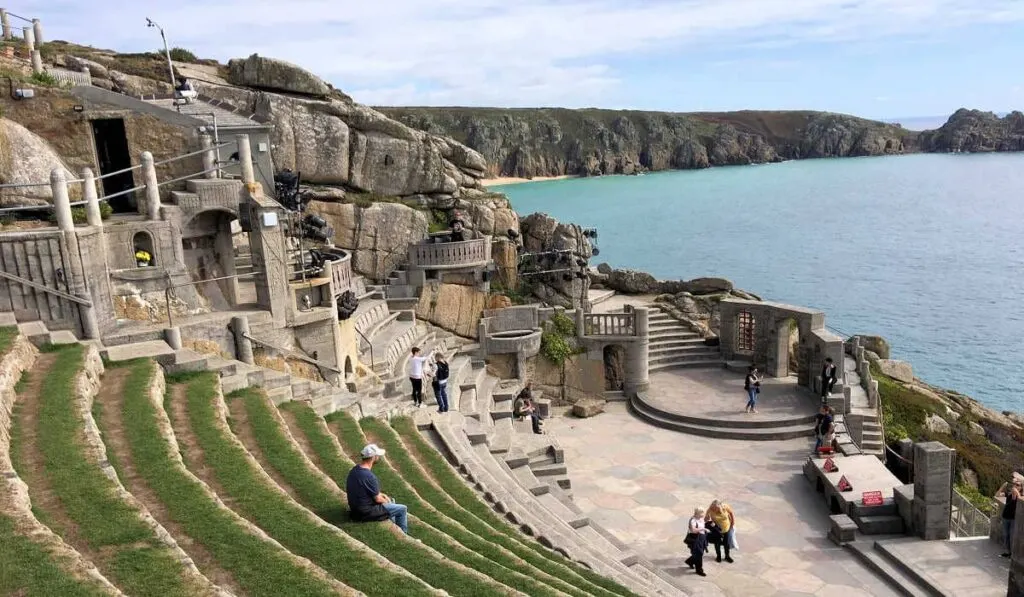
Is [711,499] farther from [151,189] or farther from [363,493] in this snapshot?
[151,189]

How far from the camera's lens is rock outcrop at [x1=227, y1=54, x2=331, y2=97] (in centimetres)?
3156

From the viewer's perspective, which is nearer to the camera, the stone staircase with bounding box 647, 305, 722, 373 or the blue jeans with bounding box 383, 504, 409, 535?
the blue jeans with bounding box 383, 504, 409, 535

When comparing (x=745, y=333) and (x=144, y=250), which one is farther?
(x=745, y=333)

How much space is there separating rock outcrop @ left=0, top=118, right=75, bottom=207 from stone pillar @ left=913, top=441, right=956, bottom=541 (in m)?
20.4

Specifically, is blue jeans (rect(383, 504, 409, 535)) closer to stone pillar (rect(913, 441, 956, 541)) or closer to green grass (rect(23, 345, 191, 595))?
green grass (rect(23, 345, 191, 595))

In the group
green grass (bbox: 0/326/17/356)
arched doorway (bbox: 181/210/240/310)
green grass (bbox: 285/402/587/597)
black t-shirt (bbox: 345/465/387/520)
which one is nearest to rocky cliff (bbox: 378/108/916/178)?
arched doorway (bbox: 181/210/240/310)

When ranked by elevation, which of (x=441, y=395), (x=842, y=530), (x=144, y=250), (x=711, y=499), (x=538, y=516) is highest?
(x=144, y=250)

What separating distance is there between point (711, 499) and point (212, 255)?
1485 centimetres

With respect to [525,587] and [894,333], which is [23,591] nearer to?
[525,587]

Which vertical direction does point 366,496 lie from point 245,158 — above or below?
below

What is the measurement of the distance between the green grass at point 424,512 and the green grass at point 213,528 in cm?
238

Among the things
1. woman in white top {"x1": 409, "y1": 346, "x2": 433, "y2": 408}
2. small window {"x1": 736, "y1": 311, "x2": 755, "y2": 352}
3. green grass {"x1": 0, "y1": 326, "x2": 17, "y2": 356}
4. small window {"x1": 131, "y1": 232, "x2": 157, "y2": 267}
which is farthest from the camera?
small window {"x1": 736, "y1": 311, "x2": 755, "y2": 352}

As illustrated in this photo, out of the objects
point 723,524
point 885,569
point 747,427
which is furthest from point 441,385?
point 747,427

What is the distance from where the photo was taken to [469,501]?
40.7ft
